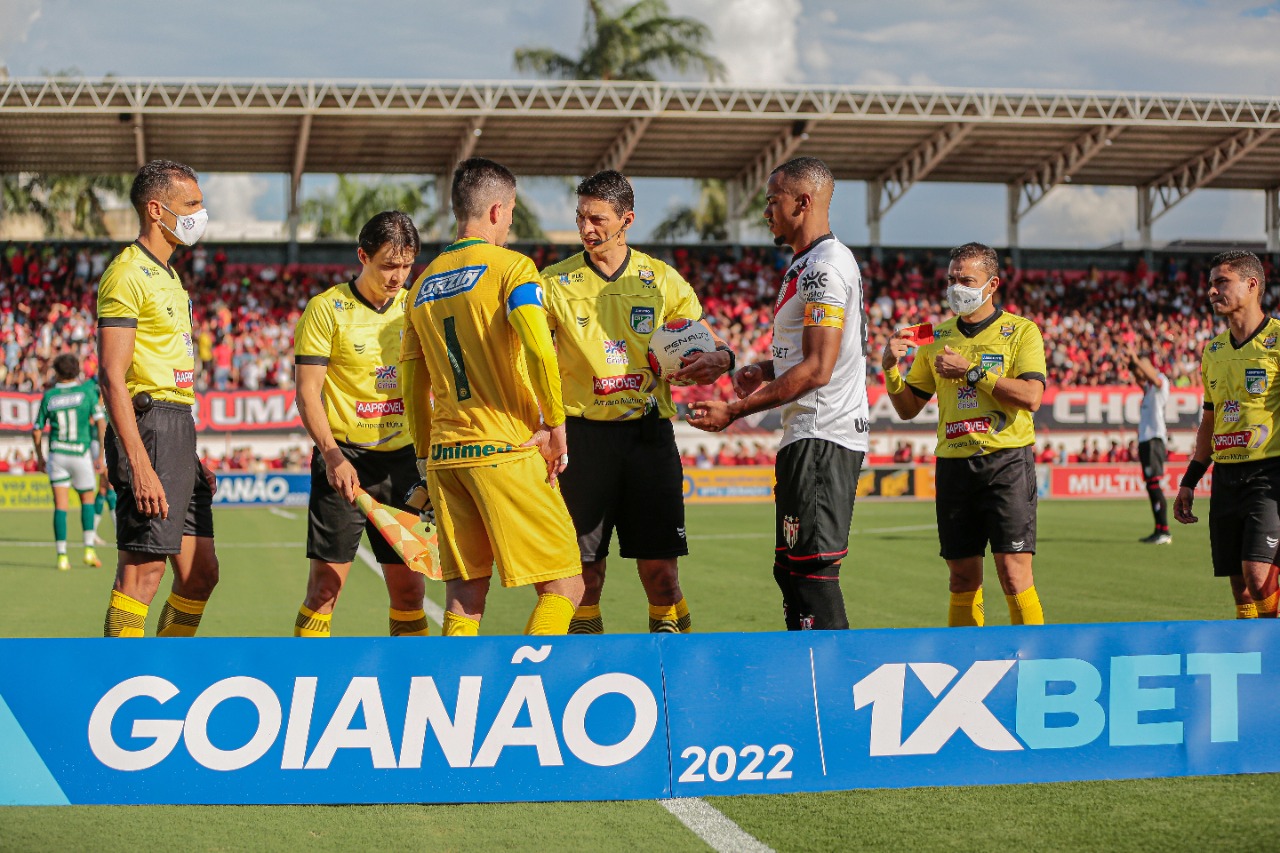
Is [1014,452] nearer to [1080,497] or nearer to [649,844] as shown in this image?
[649,844]

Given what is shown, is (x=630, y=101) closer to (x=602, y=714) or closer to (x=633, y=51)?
(x=633, y=51)

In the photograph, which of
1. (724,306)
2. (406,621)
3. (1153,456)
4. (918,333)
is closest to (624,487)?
(406,621)

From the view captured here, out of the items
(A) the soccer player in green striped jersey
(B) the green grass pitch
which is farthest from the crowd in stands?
(A) the soccer player in green striped jersey

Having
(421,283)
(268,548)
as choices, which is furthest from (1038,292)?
(421,283)

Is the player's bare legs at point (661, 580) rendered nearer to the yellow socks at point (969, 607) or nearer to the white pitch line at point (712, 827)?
the yellow socks at point (969, 607)

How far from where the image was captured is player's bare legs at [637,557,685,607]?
6031mm

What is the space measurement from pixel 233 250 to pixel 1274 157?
3070 cm

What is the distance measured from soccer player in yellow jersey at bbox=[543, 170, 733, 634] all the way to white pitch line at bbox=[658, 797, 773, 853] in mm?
1736

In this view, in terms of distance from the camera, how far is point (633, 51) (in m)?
38.4

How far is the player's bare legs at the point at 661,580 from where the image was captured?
6.03 metres

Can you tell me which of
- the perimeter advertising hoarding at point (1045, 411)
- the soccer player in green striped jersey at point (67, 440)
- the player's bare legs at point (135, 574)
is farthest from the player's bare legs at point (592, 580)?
the perimeter advertising hoarding at point (1045, 411)

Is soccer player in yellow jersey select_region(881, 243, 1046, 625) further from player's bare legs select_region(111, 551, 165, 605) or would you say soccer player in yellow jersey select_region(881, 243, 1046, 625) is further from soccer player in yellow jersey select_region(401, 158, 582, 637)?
player's bare legs select_region(111, 551, 165, 605)

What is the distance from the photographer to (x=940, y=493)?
665 centimetres

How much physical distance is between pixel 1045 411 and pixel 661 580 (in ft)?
88.6
